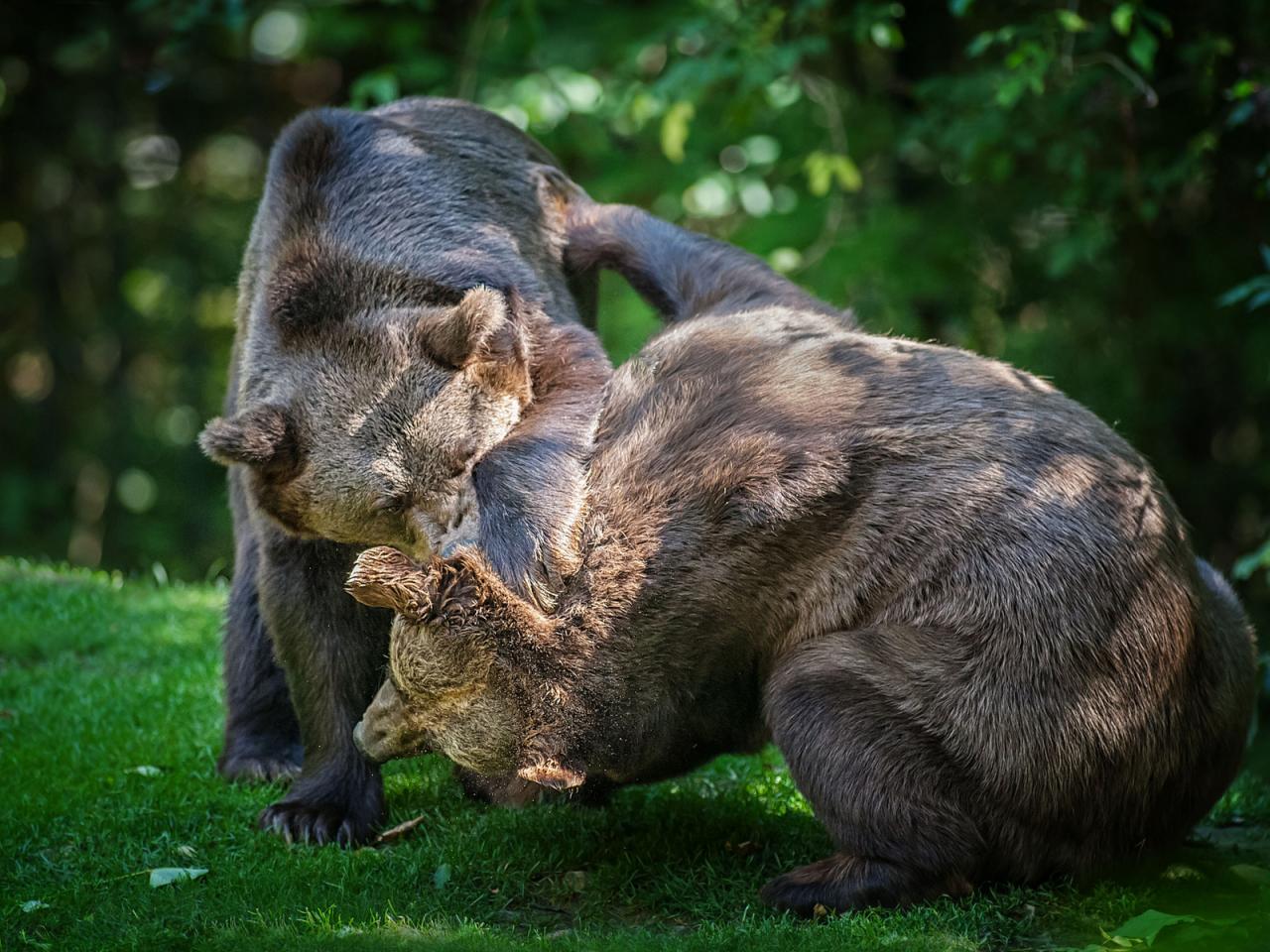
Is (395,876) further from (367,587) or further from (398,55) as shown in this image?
(398,55)

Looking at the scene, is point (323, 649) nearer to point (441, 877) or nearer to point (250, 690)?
point (250, 690)

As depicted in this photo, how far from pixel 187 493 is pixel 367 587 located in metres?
10.7

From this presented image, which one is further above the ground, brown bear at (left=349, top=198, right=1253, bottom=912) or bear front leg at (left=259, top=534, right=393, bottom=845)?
brown bear at (left=349, top=198, right=1253, bottom=912)

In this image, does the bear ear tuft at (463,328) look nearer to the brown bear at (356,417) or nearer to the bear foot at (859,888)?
the brown bear at (356,417)

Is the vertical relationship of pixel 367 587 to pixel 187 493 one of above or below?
above

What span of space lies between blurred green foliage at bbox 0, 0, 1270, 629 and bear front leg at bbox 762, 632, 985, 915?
262 centimetres

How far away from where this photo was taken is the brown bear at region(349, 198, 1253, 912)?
4.55m

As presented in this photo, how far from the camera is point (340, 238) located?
20.1 ft

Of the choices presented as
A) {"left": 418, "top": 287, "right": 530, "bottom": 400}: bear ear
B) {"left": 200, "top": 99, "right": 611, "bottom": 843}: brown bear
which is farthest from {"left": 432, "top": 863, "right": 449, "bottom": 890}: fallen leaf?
{"left": 418, "top": 287, "right": 530, "bottom": 400}: bear ear

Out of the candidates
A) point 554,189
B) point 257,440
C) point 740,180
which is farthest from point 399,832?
point 740,180

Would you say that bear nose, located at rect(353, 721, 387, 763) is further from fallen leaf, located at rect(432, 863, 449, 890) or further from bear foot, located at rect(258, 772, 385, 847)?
bear foot, located at rect(258, 772, 385, 847)

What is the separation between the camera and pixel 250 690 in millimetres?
6367

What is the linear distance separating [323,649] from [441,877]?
3.81ft

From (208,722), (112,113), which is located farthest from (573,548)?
(112,113)
